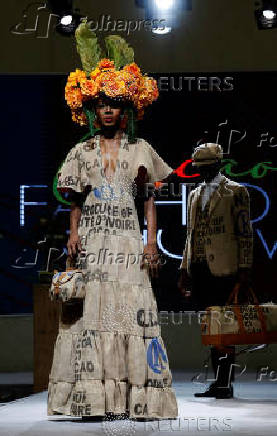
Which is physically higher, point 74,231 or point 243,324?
point 74,231

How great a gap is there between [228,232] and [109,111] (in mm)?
1481

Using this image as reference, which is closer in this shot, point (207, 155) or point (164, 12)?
point (207, 155)

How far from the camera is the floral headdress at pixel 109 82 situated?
4730mm

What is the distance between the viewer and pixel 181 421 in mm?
4492

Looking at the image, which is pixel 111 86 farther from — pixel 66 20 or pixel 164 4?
pixel 164 4

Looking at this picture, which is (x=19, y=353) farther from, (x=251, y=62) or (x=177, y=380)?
(x=251, y=62)

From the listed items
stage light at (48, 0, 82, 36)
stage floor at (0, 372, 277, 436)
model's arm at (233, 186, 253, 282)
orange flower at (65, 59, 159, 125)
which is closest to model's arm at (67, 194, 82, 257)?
orange flower at (65, 59, 159, 125)

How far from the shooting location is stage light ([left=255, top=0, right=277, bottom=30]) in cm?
833

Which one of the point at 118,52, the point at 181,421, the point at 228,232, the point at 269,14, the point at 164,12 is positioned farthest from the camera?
the point at 164,12

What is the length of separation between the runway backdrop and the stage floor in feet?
9.35

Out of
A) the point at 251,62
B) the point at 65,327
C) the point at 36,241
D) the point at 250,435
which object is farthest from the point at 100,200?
the point at 251,62

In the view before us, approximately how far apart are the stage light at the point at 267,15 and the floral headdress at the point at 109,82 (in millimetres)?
3710

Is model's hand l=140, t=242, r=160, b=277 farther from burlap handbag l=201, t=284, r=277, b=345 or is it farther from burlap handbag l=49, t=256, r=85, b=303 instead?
burlap handbag l=201, t=284, r=277, b=345

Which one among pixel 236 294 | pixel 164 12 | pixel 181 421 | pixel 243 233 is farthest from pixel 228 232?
pixel 164 12
